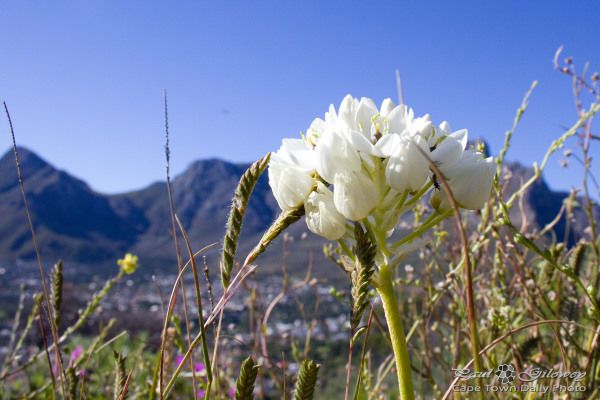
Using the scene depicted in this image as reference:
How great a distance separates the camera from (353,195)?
0.65m

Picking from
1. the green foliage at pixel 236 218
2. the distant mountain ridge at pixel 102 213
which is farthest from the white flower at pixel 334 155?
the distant mountain ridge at pixel 102 213

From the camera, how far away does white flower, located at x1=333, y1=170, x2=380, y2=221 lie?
2.12 ft

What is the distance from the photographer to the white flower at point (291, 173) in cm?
72

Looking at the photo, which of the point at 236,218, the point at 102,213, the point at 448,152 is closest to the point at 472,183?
the point at 448,152

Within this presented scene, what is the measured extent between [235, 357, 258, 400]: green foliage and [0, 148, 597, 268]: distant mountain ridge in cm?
4107

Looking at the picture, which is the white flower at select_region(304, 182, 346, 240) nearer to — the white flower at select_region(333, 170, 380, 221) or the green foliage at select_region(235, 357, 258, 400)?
the white flower at select_region(333, 170, 380, 221)

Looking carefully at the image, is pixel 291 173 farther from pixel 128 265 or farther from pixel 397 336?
pixel 128 265

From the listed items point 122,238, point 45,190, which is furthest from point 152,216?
point 45,190

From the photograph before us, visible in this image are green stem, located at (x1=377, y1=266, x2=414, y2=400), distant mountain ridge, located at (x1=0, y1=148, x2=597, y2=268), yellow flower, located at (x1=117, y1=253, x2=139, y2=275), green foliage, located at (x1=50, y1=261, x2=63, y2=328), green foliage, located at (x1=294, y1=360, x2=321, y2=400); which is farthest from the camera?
distant mountain ridge, located at (x1=0, y1=148, x2=597, y2=268)

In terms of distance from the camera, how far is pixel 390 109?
84 cm

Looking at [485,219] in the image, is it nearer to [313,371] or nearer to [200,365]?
[313,371]

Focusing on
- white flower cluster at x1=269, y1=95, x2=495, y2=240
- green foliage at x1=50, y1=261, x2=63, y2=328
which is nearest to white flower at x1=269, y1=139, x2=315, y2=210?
white flower cluster at x1=269, y1=95, x2=495, y2=240

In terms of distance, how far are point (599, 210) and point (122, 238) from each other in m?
60.4

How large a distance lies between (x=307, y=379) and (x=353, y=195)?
0.27 metres
